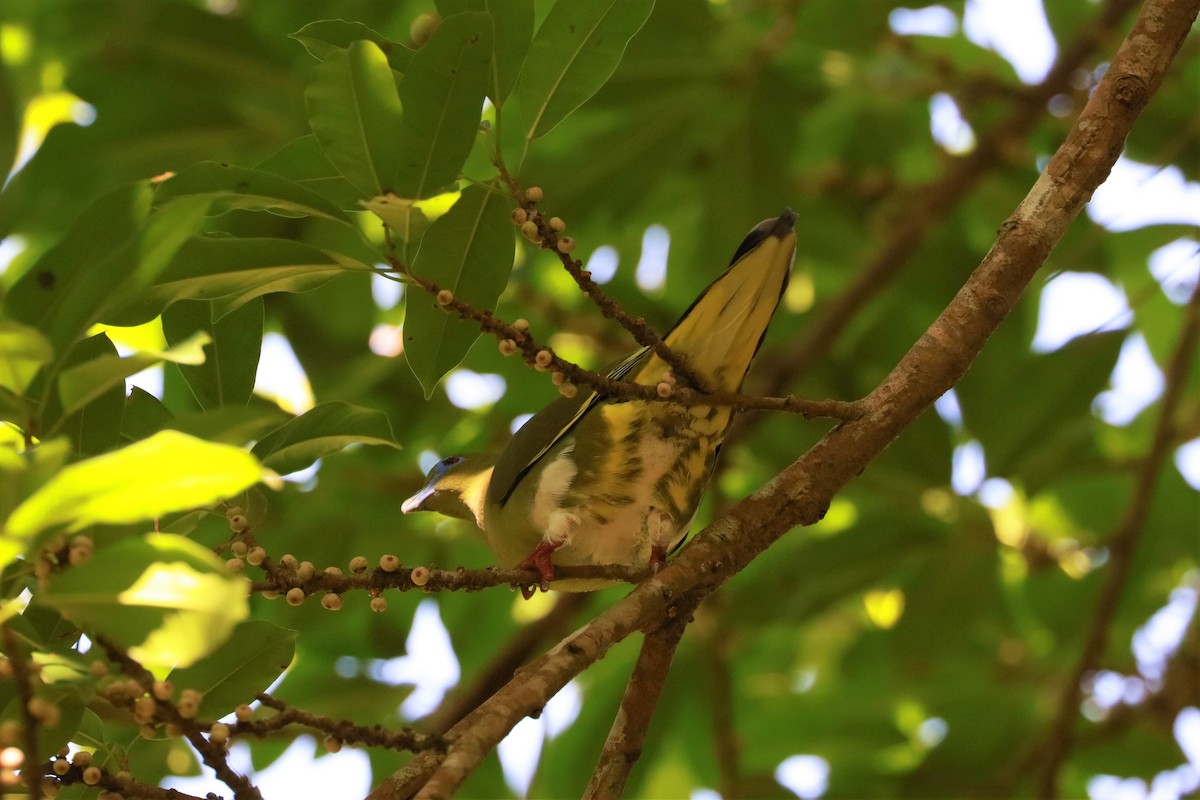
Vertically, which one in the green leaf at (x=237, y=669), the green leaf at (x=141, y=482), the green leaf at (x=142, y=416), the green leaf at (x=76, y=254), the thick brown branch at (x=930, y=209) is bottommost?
the green leaf at (x=141, y=482)

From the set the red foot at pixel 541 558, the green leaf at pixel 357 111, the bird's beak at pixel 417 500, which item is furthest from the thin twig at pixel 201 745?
the bird's beak at pixel 417 500

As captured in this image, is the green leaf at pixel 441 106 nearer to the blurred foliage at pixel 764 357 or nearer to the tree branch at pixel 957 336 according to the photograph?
the tree branch at pixel 957 336

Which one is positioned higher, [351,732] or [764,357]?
[764,357]

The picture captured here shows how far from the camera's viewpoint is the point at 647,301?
385 cm

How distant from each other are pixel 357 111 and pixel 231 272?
27 centimetres

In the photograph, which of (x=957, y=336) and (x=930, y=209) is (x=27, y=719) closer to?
(x=957, y=336)

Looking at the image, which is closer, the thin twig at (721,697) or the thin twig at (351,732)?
the thin twig at (351,732)

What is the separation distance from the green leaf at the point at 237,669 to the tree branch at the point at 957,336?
492mm

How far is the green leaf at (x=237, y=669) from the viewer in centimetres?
155

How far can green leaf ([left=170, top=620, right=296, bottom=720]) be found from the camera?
155 cm

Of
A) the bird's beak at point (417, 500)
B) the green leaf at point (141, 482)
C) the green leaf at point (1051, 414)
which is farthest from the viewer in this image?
the green leaf at point (1051, 414)

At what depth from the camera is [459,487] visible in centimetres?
283

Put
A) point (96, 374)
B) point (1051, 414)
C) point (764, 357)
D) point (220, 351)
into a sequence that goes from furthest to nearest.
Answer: point (764, 357) → point (1051, 414) → point (220, 351) → point (96, 374)

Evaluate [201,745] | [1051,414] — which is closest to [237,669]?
[201,745]
